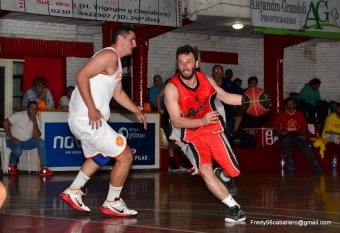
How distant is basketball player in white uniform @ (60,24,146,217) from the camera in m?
8.30

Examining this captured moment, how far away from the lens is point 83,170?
889cm

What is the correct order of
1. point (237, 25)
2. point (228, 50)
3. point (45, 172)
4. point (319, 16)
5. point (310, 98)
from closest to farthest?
point (45, 172), point (319, 16), point (237, 25), point (310, 98), point (228, 50)

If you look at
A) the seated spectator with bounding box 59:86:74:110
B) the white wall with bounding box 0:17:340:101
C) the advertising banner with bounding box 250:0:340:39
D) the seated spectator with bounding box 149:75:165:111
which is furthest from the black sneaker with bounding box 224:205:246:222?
the white wall with bounding box 0:17:340:101

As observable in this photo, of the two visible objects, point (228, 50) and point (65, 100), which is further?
point (228, 50)

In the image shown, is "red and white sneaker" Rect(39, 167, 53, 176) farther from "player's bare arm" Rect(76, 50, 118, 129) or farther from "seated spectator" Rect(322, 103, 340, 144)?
"player's bare arm" Rect(76, 50, 118, 129)

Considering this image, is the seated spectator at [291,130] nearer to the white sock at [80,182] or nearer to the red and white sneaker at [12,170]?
the red and white sneaker at [12,170]

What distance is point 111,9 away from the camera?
18391 mm

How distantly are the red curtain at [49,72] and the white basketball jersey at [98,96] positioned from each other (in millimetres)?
12658

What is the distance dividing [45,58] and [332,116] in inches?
307

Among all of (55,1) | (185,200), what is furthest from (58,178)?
(185,200)

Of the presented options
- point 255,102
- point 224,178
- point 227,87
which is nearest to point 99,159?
point 255,102

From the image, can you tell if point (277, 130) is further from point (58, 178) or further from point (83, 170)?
point (83, 170)

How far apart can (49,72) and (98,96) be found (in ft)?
43.5

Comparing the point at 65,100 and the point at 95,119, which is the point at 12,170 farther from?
the point at 95,119
